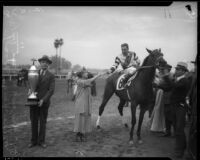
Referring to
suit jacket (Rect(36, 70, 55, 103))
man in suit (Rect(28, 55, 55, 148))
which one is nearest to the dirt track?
man in suit (Rect(28, 55, 55, 148))

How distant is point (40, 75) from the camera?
636cm

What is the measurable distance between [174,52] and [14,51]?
4314 mm

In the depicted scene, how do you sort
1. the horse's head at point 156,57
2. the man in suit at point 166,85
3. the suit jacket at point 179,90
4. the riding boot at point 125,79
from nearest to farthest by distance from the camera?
the suit jacket at point 179,90, the man in suit at point 166,85, the horse's head at point 156,57, the riding boot at point 125,79

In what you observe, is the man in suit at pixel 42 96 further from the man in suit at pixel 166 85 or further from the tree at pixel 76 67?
the man in suit at pixel 166 85

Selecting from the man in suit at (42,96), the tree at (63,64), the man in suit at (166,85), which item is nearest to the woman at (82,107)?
the tree at (63,64)

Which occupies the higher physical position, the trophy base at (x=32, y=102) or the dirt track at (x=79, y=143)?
the trophy base at (x=32, y=102)

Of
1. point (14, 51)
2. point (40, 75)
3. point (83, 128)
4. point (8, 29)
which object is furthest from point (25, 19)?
point (83, 128)

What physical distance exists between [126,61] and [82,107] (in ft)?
8.09

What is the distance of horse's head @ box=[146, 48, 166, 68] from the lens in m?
6.43

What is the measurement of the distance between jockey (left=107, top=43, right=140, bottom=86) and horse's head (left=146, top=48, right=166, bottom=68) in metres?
0.91

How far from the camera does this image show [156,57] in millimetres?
6586

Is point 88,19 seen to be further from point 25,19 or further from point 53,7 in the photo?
point 25,19

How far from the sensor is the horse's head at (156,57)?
21.1ft

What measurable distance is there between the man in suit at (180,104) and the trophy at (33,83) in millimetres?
3456
